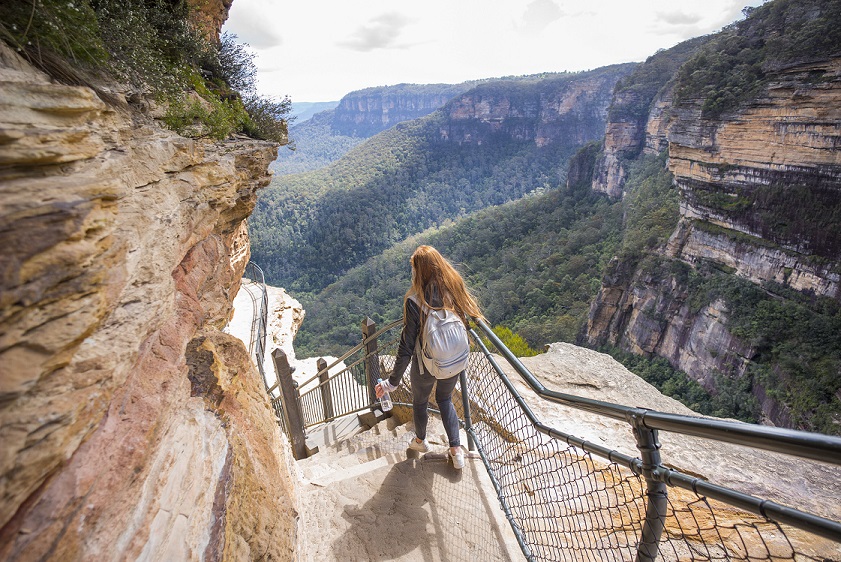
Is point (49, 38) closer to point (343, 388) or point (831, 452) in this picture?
point (831, 452)

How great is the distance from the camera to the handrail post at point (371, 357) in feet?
16.0

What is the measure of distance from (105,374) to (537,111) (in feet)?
323

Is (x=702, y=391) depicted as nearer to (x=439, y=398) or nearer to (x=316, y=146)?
(x=439, y=398)

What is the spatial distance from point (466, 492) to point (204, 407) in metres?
1.91

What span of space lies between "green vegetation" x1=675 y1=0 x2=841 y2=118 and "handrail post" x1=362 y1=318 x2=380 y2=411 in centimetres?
2296

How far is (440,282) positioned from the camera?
2641mm

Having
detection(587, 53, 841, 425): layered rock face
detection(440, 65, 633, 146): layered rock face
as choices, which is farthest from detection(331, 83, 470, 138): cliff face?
detection(587, 53, 841, 425): layered rock face

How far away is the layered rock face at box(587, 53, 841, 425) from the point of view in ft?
56.2

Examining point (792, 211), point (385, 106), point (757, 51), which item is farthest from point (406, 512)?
point (385, 106)

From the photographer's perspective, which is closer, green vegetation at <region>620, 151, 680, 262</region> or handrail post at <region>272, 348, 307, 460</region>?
handrail post at <region>272, 348, 307, 460</region>

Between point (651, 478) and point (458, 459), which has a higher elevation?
point (651, 478)

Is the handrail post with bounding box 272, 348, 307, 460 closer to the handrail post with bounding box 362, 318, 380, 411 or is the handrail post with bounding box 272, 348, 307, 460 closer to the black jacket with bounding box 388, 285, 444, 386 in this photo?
the handrail post with bounding box 362, 318, 380, 411

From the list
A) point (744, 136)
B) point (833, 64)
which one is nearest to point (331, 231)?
point (744, 136)

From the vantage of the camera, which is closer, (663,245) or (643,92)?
(663,245)
